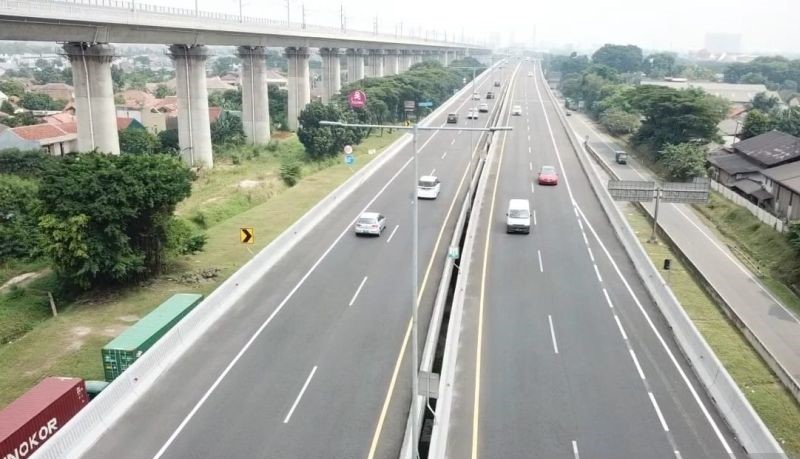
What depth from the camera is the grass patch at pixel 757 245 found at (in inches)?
1483

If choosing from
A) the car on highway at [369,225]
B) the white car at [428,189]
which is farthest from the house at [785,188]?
the car on highway at [369,225]

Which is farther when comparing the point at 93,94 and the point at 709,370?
the point at 93,94

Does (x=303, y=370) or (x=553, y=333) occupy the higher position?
(x=303, y=370)

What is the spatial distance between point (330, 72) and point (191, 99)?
5781 cm

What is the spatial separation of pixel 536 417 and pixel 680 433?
407 cm

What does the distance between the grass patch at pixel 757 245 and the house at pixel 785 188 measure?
78.0 inches

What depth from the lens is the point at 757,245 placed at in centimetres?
4503

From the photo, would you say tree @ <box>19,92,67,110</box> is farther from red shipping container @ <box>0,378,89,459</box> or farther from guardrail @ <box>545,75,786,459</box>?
red shipping container @ <box>0,378,89,459</box>

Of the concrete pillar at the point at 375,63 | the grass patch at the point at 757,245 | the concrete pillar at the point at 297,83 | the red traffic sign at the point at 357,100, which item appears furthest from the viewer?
the concrete pillar at the point at 375,63

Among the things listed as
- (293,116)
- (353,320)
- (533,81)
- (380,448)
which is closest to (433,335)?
(353,320)

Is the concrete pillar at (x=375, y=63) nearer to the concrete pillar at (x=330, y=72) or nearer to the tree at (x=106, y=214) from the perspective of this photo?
the concrete pillar at (x=330, y=72)

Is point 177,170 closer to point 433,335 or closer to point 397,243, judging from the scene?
point 397,243

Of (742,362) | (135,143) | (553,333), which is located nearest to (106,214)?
(553,333)

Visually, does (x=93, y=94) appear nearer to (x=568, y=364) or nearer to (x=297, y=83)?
(x=568, y=364)
